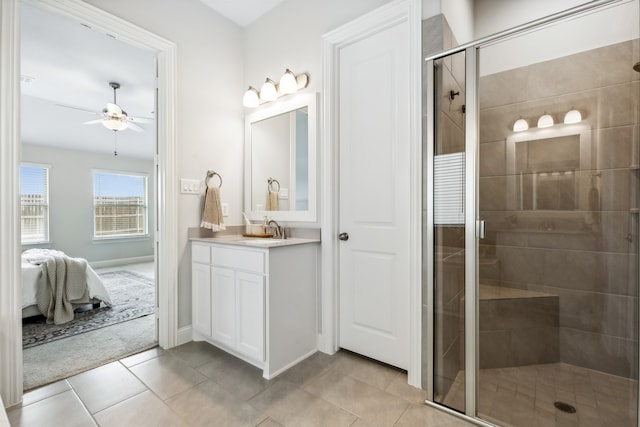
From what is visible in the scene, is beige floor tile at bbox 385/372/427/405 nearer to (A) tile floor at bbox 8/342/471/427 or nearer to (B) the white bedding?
(A) tile floor at bbox 8/342/471/427

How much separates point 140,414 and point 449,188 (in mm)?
2055

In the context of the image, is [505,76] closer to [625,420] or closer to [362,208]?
[362,208]

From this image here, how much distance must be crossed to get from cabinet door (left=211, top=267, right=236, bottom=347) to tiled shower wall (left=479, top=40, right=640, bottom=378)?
1.62m

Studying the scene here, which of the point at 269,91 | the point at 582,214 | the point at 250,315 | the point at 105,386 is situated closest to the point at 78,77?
the point at 269,91

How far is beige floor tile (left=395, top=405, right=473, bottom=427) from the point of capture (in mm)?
1522

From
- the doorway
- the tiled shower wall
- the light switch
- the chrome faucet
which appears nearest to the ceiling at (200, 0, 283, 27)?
the doorway

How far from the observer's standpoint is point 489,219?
163cm

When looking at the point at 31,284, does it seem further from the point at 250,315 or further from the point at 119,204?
the point at 119,204

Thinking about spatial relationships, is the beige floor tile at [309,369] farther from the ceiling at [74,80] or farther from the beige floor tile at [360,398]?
the ceiling at [74,80]

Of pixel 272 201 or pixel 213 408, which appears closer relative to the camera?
pixel 213 408

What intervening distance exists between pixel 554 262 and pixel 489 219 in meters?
0.46

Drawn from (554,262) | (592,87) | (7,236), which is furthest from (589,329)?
(7,236)

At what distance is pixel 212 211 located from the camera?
102 inches

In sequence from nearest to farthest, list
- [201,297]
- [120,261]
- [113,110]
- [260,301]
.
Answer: [260,301]
[201,297]
[113,110]
[120,261]
